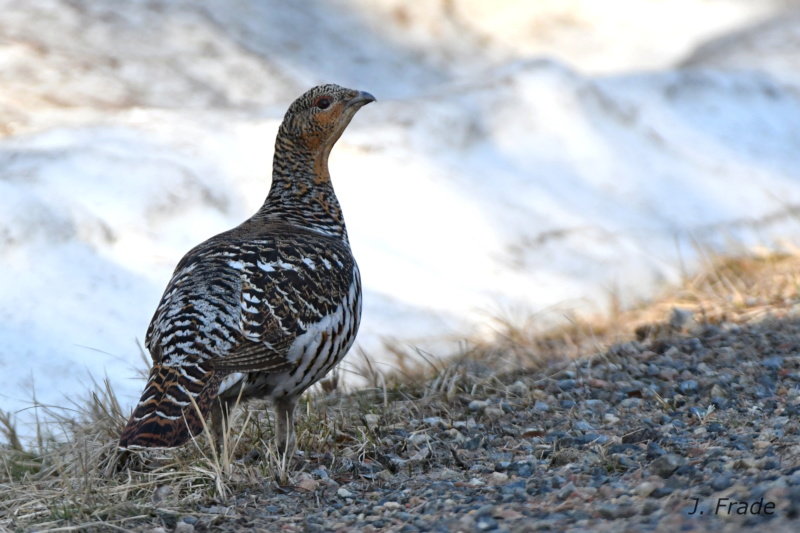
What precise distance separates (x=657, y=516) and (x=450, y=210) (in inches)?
179

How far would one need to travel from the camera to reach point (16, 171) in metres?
6.48

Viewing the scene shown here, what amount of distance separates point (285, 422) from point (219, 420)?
28 cm

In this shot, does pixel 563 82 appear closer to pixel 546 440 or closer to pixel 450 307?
pixel 450 307

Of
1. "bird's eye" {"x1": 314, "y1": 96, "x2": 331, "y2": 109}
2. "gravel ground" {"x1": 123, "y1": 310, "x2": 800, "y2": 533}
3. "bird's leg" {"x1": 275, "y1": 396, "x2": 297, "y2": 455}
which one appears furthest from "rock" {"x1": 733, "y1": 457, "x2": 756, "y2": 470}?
"bird's eye" {"x1": 314, "y1": 96, "x2": 331, "y2": 109}

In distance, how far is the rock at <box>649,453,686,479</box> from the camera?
11.2 feet

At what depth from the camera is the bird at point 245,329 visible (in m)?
3.75

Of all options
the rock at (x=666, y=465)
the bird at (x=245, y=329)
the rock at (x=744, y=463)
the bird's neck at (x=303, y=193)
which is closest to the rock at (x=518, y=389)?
the bird at (x=245, y=329)

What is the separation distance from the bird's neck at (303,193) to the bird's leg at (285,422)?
1.01 meters

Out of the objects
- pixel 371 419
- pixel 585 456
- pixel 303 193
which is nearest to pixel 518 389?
pixel 371 419

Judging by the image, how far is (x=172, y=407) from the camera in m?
3.71

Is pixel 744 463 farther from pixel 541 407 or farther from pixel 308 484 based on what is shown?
pixel 308 484

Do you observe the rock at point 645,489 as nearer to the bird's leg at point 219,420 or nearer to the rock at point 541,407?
the rock at point 541,407

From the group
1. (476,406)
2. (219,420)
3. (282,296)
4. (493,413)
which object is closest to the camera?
(282,296)

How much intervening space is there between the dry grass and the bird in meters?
0.16
